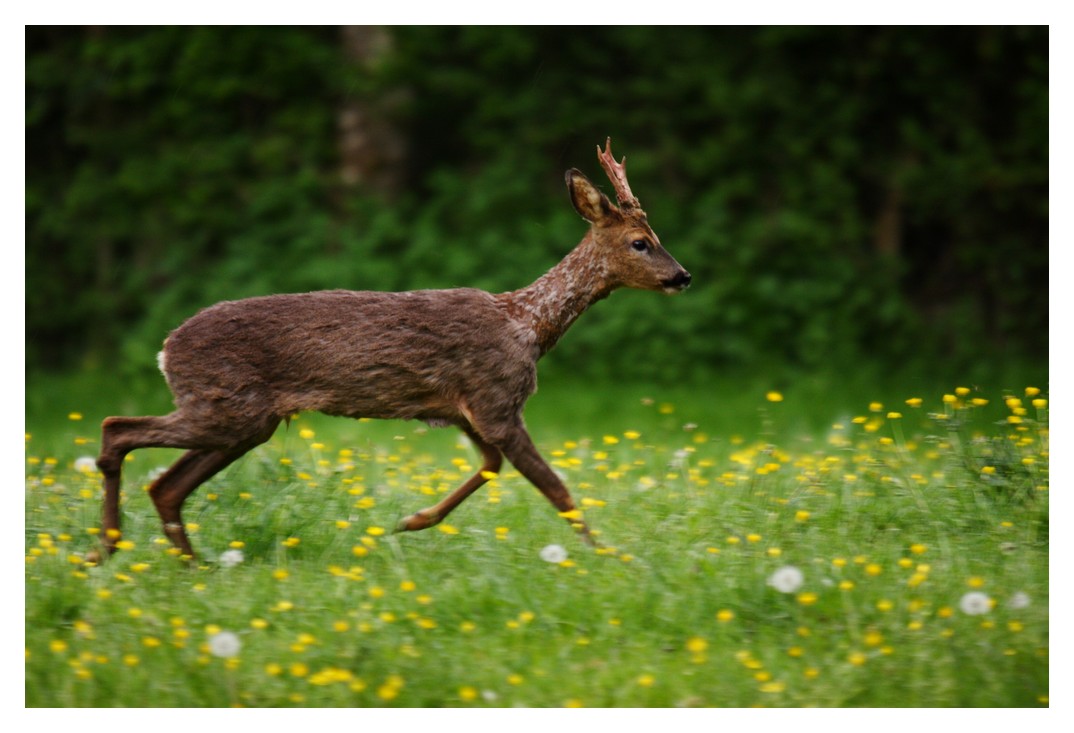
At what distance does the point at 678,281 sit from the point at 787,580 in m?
1.65

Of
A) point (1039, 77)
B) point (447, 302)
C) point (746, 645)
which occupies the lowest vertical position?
point (746, 645)

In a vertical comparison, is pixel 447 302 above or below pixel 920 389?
above

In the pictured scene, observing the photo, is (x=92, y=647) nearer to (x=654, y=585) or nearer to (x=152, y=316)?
(x=654, y=585)

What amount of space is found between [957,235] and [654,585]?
8356 millimetres

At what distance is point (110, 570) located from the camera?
501 cm

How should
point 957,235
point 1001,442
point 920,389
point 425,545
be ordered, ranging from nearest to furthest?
1. point 425,545
2. point 1001,442
3. point 920,389
4. point 957,235

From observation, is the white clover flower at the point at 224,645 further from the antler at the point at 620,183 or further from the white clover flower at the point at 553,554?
the antler at the point at 620,183

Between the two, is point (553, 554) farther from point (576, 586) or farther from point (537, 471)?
point (537, 471)

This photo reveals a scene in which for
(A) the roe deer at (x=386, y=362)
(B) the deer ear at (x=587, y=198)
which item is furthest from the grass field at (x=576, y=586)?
(B) the deer ear at (x=587, y=198)

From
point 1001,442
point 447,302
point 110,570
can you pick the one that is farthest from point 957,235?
point 110,570

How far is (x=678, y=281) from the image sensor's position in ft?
18.9

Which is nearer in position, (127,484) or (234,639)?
(234,639)

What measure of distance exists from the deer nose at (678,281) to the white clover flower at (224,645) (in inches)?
102

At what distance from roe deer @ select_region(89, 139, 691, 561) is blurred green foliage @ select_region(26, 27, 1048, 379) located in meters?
5.81
